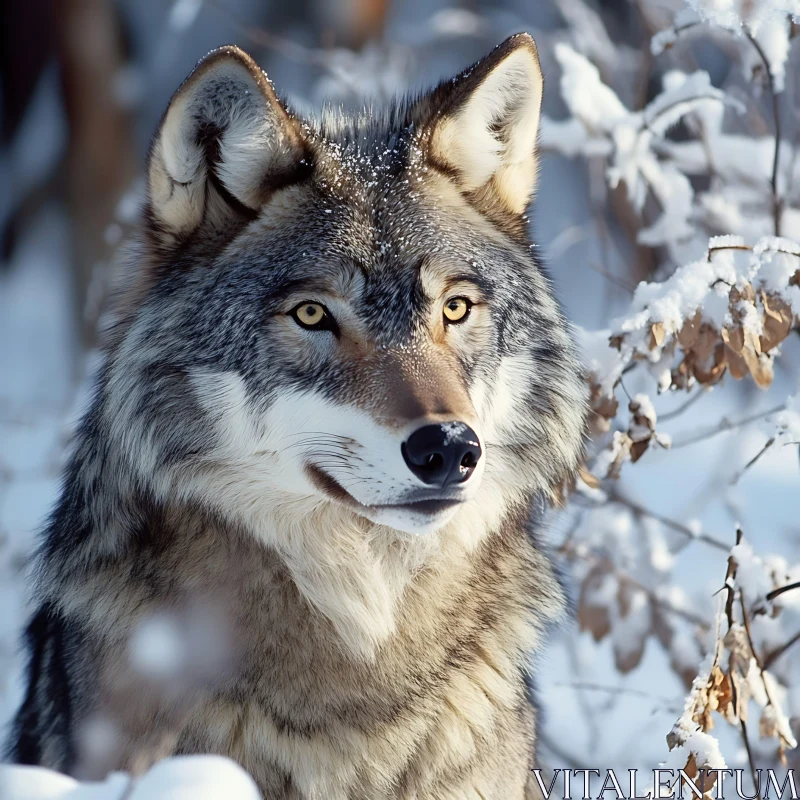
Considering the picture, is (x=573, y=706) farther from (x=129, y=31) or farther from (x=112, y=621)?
(x=129, y=31)

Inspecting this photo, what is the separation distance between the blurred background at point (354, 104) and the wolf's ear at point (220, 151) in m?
0.94

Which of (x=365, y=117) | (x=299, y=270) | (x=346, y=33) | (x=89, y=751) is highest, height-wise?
(x=346, y=33)

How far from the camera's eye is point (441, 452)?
84.6 inches

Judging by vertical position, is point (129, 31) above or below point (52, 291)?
above

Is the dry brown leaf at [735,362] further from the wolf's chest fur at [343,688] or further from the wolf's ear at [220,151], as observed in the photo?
the wolf's ear at [220,151]

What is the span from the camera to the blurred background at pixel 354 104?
4.69 m

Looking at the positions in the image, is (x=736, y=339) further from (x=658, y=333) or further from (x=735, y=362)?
(x=658, y=333)

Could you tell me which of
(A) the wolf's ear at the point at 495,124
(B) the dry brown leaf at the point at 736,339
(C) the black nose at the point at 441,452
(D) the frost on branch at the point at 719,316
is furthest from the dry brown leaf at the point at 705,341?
(C) the black nose at the point at 441,452

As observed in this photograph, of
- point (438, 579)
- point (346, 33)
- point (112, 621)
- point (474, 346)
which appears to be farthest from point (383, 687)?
point (346, 33)

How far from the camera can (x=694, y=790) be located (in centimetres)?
249

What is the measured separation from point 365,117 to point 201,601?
159 cm

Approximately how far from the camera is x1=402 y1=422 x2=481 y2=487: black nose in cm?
215

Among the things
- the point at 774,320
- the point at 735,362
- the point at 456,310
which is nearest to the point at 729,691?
the point at 735,362

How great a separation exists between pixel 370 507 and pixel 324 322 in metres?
0.49
